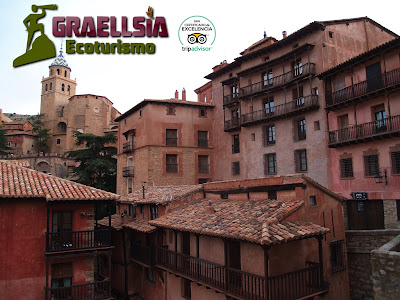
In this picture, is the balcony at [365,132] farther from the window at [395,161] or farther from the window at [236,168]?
the window at [236,168]

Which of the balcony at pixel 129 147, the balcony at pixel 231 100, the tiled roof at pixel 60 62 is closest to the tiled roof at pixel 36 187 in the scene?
the balcony at pixel 129 147

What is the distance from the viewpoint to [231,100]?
33.1 metres

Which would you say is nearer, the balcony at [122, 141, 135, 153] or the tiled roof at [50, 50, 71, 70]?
the balcony at [122, 141, 135, 153]

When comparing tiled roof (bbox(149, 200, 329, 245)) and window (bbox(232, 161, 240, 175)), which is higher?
window (bbox(232, 161, 240, 175))

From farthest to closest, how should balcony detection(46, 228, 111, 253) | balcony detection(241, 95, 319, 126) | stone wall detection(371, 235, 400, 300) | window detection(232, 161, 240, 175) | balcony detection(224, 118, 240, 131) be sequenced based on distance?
window detection(232, 161, 240, 175)
balcony detection(224, 118, 240, 131)
balcony detection(241, 95, 319, 126)
balcony detection(46, 228, 111, 253)
stone wall detection(371, 235, 400, 300)

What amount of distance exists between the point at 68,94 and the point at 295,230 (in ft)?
262

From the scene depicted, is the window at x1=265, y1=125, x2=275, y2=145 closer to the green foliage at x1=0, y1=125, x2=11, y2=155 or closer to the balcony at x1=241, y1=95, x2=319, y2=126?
the balcony at x1=241, y1=95, x2=319, y2=126

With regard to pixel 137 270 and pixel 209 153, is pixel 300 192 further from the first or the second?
pixel 209 153

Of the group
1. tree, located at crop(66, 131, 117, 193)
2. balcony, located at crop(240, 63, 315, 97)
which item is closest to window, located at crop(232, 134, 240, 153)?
balcony, located at crop(240, 63, 315, 97)

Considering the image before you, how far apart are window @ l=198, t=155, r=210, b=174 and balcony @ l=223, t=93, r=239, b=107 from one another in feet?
20.3

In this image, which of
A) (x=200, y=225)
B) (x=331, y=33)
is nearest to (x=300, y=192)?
(x=200, y=225)

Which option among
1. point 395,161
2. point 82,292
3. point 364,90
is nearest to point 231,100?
point 364,90

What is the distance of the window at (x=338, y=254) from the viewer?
1465 cm

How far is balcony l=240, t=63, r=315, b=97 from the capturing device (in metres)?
25.3
